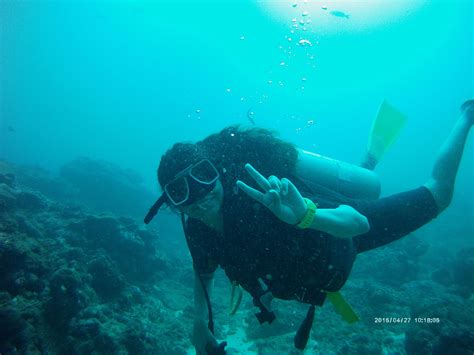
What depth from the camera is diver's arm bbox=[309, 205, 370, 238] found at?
2.53 m

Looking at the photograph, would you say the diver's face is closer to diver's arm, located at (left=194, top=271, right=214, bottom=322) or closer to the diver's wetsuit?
the diver's wetsuit

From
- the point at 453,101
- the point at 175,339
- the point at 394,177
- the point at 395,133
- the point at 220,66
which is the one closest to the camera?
the point at 395,133

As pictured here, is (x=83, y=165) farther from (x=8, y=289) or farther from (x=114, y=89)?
(x=114, y=89)

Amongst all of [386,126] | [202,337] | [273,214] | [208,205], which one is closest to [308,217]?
[273,214]

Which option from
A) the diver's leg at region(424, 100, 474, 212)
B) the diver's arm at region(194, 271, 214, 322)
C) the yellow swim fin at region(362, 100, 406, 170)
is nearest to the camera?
the diver's arm at region(194, 271, 214, 322)

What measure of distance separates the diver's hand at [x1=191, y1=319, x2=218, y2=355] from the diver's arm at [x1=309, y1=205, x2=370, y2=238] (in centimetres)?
209

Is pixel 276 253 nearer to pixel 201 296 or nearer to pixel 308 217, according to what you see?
pixel 308 217

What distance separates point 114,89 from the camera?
13700 centimetres

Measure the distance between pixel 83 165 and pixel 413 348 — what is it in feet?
90.9

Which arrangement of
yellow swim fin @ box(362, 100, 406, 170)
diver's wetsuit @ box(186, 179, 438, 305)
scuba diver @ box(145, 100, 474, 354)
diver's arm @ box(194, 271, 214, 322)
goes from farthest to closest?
yellow swim fin @ box(362, 100, 406, 170) < diver's arm @ box(194, 271, 214, 322) < diver's wetsuit @ box(186, 179, 438, 305) < scuba diver @ box(145, 100, 474, 354)

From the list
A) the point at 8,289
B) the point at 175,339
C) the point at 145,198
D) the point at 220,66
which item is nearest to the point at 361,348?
the point at 175,339

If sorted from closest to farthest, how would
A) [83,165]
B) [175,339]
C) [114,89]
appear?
[175,339] → [83,165] → [114,89]

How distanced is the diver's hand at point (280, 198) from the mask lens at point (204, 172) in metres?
1.04

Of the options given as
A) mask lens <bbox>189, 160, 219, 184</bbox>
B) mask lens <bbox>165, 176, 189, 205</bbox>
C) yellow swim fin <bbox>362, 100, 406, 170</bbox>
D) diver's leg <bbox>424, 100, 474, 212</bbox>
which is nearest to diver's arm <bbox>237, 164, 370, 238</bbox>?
mask lens <bbox>189, 160, 219, 184</bbox>
